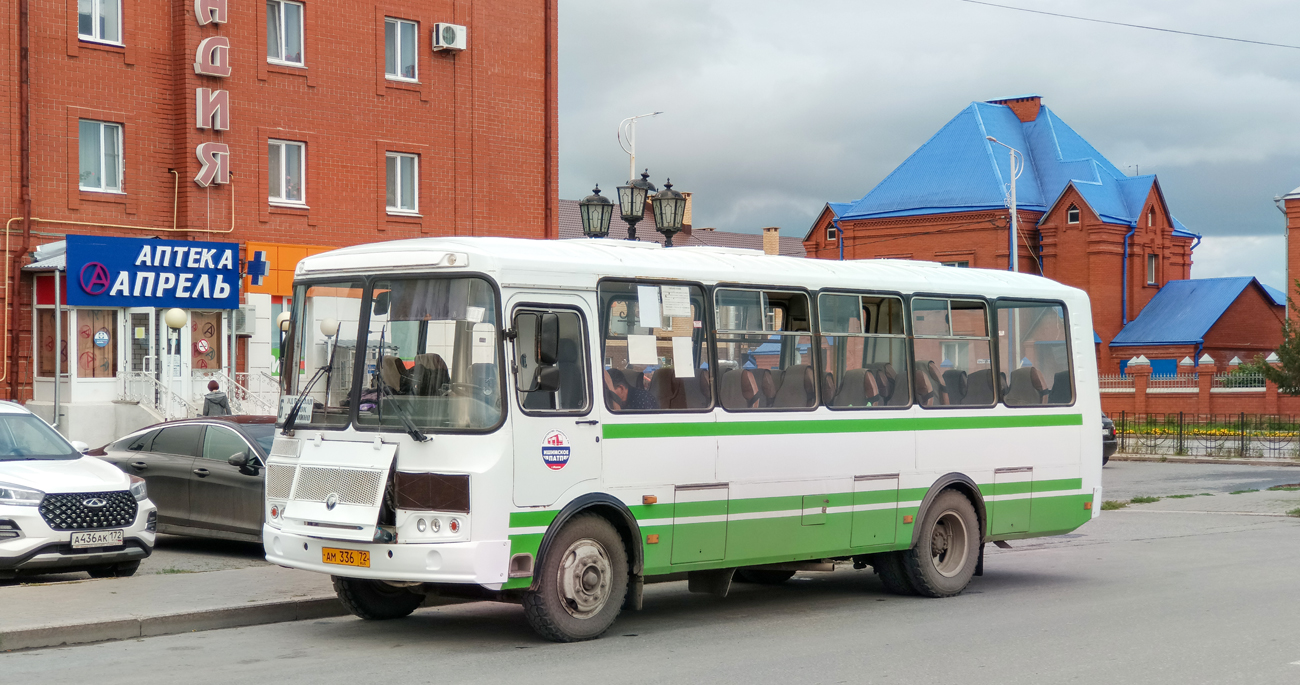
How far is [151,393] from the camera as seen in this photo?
90.8 feet

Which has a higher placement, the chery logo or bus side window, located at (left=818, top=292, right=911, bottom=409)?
the chery logo

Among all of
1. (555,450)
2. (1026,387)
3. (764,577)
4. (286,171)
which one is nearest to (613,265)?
(555,450)

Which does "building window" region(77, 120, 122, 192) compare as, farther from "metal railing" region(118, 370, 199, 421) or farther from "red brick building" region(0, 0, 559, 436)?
"metal railing" region(118, 370, 199, 421)

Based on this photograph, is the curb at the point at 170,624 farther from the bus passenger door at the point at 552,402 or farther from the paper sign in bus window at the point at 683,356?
the paper sign in bus window at the point at 683,356

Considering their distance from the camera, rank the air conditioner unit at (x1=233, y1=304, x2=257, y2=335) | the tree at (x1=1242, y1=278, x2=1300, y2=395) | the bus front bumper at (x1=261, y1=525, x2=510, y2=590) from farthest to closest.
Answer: the tree at (x1=1242, y1=278, x2=1300, y2=395) < the air conditioner unit at (x1=233, y1=304, x2=257, y2=335) < the bus front bumper at (x1=261, y1=525, x2=510, y2=590)

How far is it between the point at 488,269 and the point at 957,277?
526 centimetres

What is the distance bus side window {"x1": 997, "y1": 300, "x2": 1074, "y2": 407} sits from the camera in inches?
500

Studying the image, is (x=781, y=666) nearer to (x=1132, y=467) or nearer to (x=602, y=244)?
(x=602, y=244)

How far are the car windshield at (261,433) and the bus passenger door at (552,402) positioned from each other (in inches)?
223

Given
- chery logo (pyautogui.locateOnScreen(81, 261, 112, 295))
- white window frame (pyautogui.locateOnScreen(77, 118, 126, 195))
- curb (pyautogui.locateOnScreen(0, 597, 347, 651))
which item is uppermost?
white window frame (pyautogui.locateOnScreen(77, 118, 126, 195))

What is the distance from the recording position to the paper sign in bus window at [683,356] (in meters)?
10.1

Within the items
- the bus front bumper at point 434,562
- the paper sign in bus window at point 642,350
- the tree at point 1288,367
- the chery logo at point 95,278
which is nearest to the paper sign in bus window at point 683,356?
the paper sign in bus window at point 642,350

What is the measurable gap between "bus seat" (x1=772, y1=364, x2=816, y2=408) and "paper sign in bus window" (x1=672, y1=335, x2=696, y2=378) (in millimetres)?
924

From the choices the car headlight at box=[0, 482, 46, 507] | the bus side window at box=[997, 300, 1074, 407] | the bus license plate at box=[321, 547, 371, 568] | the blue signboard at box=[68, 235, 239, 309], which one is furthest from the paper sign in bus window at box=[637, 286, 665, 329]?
the blue signboard at box=[68, 235, 239, 309]
